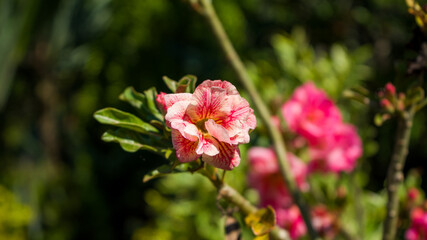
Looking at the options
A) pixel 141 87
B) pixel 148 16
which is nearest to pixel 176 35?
pixel 148 16

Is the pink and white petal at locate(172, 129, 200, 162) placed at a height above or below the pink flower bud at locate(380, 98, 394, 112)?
above

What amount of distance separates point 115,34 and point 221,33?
2.46m

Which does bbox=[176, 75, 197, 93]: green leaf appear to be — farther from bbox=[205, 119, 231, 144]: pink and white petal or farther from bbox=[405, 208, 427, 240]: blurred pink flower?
bbox=[405, 208, 427, 240]: blurred pink flower

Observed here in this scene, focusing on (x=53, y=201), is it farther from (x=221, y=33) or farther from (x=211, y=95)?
(x=211, y=95)

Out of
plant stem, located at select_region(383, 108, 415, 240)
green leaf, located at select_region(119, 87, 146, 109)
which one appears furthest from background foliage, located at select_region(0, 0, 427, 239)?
green leaf, located at select_region(119, 87, 146, 109)

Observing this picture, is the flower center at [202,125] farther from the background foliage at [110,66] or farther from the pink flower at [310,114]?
the background foliage at [110,66]

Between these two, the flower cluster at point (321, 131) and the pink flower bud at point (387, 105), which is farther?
the flower cluster at point (321, 131)

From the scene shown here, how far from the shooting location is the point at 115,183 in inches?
117

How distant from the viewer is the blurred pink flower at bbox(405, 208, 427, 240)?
0.67 meters

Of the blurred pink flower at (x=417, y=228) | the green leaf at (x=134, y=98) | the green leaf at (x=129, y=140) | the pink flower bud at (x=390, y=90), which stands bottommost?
the blurred pink flower at (x=417, y=228)

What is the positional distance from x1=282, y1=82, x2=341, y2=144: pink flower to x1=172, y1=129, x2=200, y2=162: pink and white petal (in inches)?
20.5

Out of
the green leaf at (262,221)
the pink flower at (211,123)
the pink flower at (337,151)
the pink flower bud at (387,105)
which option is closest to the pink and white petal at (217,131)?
the pink flower at (211,123)

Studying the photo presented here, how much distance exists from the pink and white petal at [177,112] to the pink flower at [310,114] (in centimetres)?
52

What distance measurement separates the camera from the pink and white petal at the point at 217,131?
38cm
